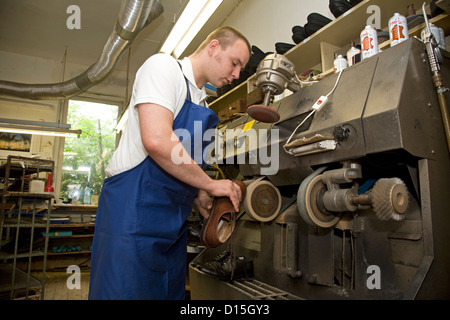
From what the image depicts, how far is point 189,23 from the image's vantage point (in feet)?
7.59

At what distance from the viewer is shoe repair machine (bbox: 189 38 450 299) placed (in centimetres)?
97

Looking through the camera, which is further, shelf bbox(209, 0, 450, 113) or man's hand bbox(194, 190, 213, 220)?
shelf bbox(209, 0, 450, 113)

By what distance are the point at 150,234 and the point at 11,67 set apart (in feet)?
20.6

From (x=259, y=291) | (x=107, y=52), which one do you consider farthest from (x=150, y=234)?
(x=107, y=52)

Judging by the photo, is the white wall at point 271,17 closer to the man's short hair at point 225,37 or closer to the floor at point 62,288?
the man's short hair at point 225,37

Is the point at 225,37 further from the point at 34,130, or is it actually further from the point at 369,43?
the point at 34,130

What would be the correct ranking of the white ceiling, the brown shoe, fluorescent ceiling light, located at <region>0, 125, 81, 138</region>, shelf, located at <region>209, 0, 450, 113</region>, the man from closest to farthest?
the man
the brown shoe
shelf, located at <region>209, 0, 450, 113</region>
the white ceiling
fluorescent ceiling light, located at <region>0, 125, 81, 138</region>

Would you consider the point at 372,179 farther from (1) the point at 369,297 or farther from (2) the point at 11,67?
(2) the point at 11,67

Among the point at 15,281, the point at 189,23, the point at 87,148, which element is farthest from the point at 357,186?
the point at 87,148

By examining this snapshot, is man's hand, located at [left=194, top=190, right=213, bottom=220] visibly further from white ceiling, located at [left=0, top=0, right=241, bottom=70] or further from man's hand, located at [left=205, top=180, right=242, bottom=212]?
white ceiling, located at [left=0, top=0, right=241, bottom=70]

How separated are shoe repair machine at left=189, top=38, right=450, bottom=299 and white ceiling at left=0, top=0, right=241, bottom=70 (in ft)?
10.1

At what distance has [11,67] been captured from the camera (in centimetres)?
577
